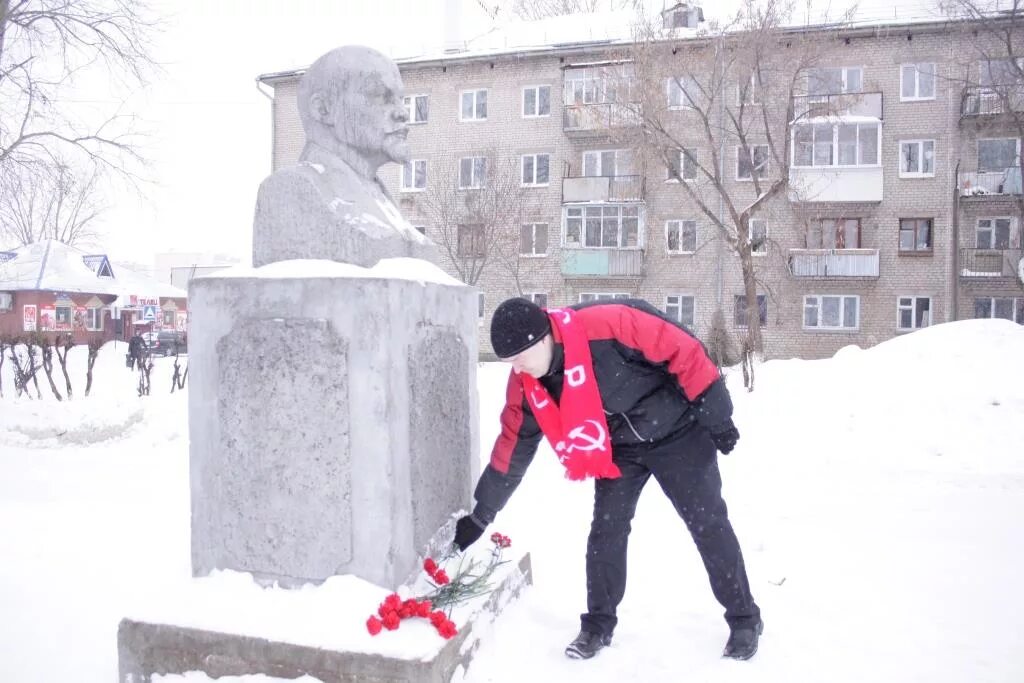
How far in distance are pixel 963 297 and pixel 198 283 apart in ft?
75.9

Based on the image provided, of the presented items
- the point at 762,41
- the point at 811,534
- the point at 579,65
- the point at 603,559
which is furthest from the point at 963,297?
the point at 603,559

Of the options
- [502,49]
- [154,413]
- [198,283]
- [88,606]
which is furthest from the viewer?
[502,49]

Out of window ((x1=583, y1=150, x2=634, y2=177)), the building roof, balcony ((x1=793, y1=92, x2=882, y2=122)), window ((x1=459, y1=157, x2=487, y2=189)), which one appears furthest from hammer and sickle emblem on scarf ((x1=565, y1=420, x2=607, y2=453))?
the building roof

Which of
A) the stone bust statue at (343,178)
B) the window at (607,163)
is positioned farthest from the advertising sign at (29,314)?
the stone bust statue at (343,178)

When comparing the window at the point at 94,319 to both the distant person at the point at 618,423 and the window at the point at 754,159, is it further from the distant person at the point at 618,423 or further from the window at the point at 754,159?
the distant person at the point at 618,423

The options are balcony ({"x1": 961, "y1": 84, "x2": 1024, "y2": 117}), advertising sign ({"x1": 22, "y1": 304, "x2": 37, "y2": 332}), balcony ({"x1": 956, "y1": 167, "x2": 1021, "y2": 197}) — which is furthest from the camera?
advertising sign ({"x1": 22, "y1": 304, "x2": 37, "y2": 332})

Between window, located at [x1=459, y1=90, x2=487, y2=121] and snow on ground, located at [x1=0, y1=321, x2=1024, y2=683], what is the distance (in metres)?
17.1

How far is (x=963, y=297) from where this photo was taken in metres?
21.2

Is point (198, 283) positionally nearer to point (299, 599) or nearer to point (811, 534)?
point (299, 599)

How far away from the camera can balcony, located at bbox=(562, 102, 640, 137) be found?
62.1 feet

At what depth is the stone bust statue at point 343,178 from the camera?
2.86m

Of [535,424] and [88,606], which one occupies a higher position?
[535,424]

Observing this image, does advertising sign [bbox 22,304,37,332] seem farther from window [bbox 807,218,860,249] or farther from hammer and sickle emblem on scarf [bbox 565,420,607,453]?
hammer and sickle emblem on scarf [bbox 565,420,607,453]

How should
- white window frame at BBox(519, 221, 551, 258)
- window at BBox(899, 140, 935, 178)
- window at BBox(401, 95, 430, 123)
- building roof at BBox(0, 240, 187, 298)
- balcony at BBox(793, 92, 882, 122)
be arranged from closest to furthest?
balcony at BBox(793, 92, 882, 122), window at BBox(899, 140, 935, 178), white window frame at BBox(519, 221, 551, 258), window at BBox(401, 95, 430, 123), building roof at BBox(0, 240, 187, 298)
